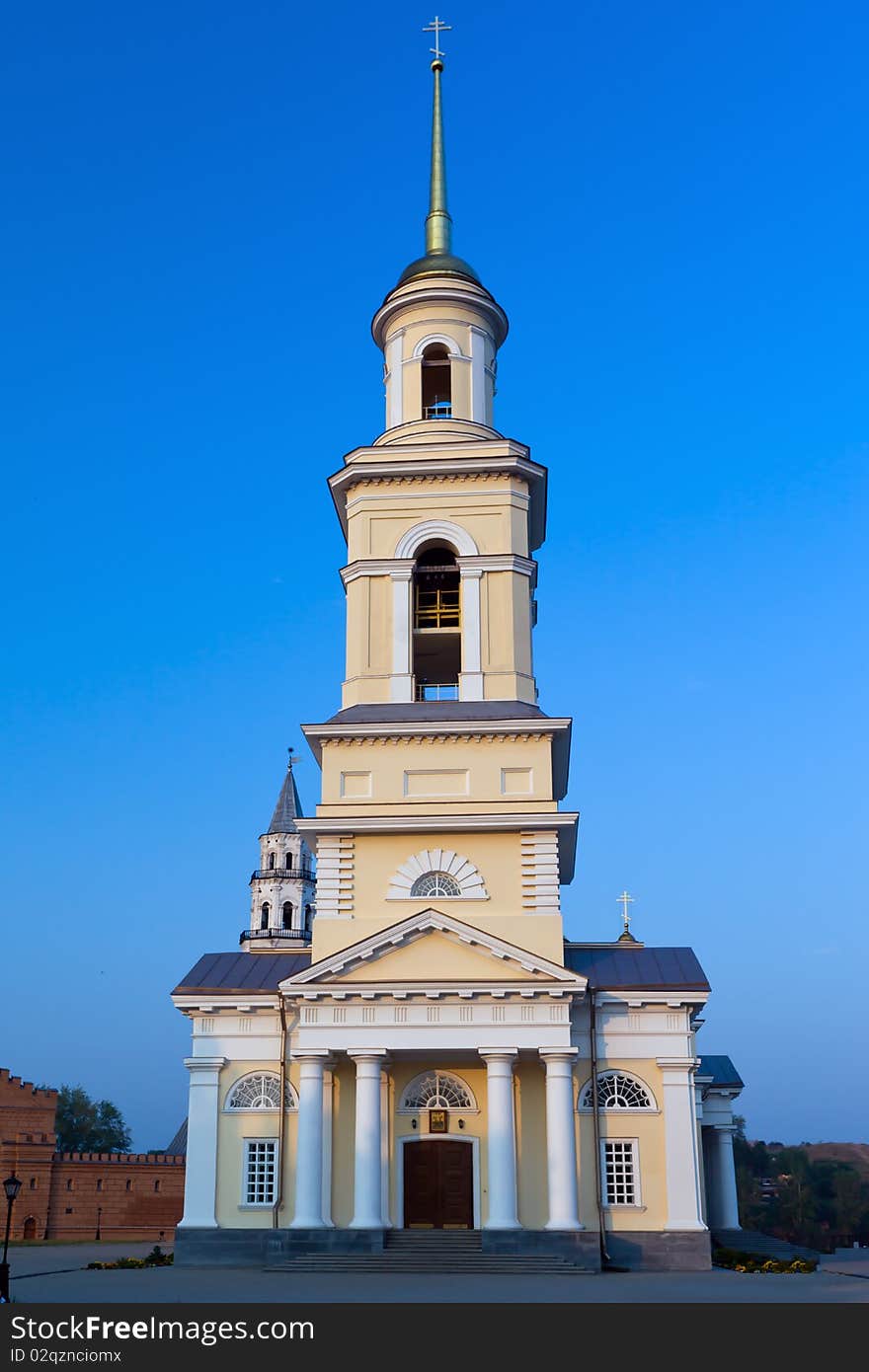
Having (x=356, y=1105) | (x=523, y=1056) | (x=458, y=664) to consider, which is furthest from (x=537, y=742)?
(x=356, y=1105)

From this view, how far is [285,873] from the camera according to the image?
73.5 metres

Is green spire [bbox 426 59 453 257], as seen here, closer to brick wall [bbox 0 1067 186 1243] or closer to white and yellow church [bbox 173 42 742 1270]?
white and yellow church [bbox 173 42 742 1270]

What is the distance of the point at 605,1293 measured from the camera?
1950 centimetres

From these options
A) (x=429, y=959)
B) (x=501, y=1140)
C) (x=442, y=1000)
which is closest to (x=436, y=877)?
(x=429, y=959)

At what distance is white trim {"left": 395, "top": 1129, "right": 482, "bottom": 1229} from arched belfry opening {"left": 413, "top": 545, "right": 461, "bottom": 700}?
9.03 metres

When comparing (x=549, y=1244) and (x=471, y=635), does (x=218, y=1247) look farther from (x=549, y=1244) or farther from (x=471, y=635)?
(x=471, y=635)

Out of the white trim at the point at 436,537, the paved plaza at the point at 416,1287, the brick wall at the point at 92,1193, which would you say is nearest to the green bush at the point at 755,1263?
the paved plaza at the point at 416,1287

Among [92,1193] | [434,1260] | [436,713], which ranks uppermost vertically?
[436,713]

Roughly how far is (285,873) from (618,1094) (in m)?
48.4

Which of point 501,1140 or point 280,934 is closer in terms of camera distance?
point 501,1140

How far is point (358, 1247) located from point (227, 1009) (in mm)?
5376

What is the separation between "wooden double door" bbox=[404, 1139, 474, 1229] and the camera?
26.2 meters
